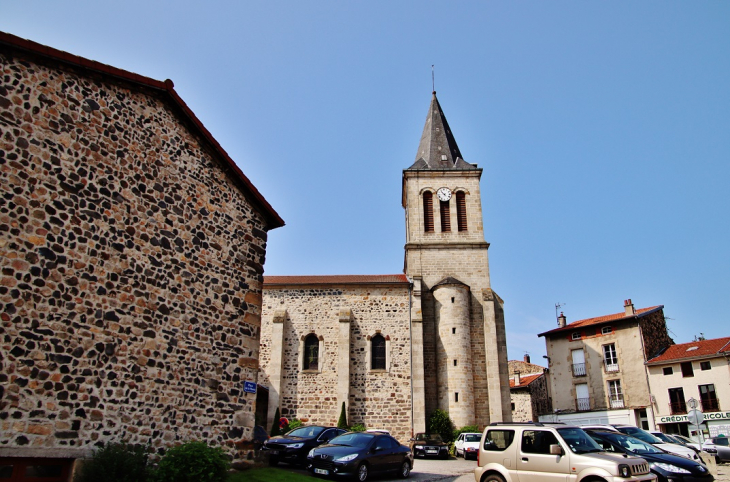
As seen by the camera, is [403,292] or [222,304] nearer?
[222,304]

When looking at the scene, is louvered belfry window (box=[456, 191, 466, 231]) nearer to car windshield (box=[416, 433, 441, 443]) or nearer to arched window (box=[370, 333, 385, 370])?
arched window (box=[370, 333, 385, 370])

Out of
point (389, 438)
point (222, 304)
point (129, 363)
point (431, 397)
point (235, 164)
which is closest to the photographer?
point (129, 363)

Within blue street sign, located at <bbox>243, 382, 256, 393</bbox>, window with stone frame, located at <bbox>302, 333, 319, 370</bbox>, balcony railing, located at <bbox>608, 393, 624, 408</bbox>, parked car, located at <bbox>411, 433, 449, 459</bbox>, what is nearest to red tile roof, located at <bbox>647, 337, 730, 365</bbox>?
balcony railing, located at <bbox>608, 393, 624, 408</bbox>

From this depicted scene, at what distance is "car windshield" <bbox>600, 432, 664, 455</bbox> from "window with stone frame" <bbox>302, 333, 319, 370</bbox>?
17555 mm

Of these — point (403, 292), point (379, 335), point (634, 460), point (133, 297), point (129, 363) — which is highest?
point (403, 292)

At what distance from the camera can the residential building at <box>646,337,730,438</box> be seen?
27781 millimetres

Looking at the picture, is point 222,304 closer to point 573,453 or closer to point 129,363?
point 129,363

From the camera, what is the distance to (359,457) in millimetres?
12156

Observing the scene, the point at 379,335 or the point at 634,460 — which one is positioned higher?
the point at 379,335

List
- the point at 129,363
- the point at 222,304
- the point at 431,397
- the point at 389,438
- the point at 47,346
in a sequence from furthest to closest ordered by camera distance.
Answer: the point at 431,397 → the point at 389,438 → the point at 222,304 → the point at 129,363 → the point at 47,346

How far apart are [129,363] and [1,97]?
4741mm

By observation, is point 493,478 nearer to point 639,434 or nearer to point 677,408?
point 639,434

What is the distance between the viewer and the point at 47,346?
7.92 m

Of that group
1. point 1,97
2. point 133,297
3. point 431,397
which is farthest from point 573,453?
point 431,397
